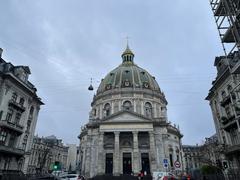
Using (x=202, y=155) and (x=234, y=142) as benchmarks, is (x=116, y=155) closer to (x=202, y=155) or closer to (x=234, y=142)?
(x=234, y=142)

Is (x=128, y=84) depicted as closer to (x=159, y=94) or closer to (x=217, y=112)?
(x=159, y=94)

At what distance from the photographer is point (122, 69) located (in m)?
65.8

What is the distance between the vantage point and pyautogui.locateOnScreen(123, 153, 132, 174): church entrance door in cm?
4275

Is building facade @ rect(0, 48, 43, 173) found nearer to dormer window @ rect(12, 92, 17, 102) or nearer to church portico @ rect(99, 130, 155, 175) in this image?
dormer window @ rect(12, 92, 17, 102)

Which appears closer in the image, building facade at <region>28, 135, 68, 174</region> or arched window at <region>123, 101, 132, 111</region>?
arched window at <region>123, 101, 132, 111</region>

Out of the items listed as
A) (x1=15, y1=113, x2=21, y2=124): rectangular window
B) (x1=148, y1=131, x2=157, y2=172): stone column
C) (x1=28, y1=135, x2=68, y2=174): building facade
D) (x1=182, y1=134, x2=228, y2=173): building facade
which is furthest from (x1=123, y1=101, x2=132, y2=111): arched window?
(x1=15, y1=113, x2=21, y2=124): rectangular window

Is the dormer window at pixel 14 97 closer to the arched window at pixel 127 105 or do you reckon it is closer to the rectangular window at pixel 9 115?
the rectangular window at pixel 9 115

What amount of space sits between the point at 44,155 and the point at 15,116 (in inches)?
1379

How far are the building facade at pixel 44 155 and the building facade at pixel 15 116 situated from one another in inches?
986

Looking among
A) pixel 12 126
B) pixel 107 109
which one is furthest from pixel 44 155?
pixel 12 126

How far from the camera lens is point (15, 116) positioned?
32.8m

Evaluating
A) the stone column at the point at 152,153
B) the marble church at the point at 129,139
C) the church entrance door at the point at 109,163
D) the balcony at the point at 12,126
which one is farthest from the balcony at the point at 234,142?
the balcony at the point at 12,126

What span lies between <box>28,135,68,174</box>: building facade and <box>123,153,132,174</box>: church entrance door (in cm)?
2605

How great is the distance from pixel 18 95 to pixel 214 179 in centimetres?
3086
